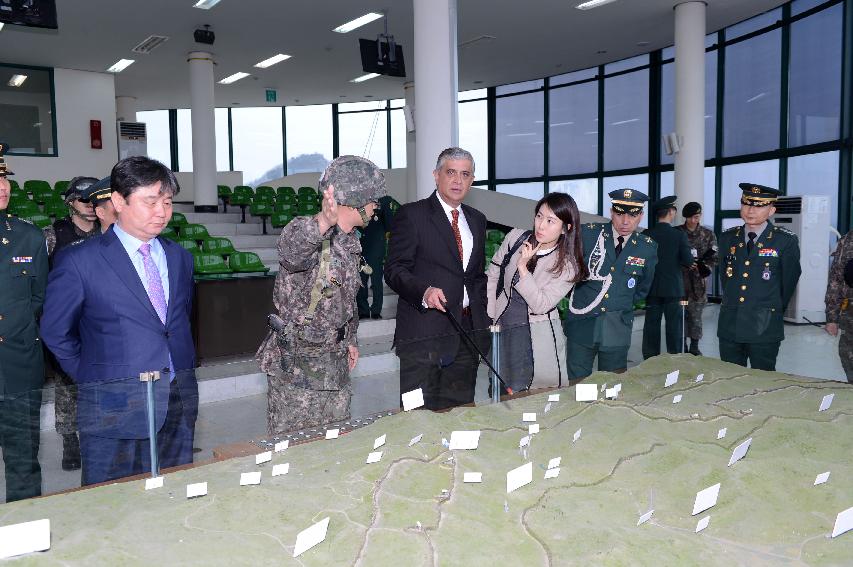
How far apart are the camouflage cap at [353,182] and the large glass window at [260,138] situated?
51.6 ft

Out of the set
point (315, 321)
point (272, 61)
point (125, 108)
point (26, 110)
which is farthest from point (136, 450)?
point (125, 108)

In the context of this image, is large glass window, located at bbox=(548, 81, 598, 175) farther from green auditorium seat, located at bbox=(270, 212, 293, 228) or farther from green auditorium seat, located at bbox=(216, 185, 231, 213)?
green auditorium seat, located at bbox=(216, 185, 231, 213)

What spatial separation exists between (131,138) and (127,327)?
44.0ft

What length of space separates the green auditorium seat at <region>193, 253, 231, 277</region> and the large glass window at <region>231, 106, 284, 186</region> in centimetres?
1118

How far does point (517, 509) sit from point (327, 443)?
2.07 feet

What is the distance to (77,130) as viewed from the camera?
13086 millimetres

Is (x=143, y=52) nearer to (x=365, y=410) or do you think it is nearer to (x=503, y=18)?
(x=503, y=18)

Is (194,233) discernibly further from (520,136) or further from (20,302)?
(520,136)

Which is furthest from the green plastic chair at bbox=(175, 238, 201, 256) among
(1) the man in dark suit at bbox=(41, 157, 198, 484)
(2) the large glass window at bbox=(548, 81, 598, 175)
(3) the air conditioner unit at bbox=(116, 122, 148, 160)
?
(2) the large glass window at bbox=(548, 81, 598, 175)

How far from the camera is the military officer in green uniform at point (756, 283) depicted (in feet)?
11.0

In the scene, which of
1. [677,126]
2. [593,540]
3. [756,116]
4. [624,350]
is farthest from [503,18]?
[593,540]

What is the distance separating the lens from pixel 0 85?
40.8ft

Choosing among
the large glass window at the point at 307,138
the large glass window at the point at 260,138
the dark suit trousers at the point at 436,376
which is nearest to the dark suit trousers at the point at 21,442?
the dark suit trousers at the point at 436,376

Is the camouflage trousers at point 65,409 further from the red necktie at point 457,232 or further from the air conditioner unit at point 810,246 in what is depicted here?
the air conditioner unit at point 810,246
